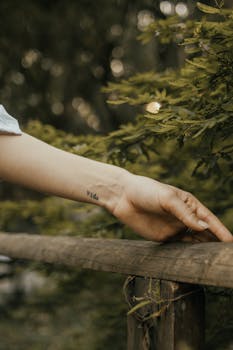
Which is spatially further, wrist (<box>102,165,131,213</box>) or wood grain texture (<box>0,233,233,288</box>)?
wrist (<box>102,165,131,213</box>)

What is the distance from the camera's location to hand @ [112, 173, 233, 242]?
1.48 m

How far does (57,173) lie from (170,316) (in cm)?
50

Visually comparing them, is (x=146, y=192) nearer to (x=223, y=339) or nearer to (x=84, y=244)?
(x=84, y=244)

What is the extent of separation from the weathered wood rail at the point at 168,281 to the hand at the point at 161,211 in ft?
0.18

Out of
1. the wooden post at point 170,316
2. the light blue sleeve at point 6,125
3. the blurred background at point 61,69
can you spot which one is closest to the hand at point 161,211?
the wooden post at point 170,316

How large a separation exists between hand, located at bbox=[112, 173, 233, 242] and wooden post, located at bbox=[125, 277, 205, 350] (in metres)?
0.15

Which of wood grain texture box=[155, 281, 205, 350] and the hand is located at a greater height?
the hand

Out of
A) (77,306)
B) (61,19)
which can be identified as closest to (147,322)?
(77,306)

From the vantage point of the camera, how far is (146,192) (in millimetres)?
1511

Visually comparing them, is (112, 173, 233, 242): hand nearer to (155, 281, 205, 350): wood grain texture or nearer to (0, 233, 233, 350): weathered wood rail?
(0, 233, 233, 350): weathered wood rail

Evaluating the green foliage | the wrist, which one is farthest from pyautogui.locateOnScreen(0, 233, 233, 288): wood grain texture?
the green foliage

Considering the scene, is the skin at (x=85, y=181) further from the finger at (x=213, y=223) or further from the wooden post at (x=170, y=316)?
the wooden post at (x=170, y=316)

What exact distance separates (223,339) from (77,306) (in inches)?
93.4

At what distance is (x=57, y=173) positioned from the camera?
1.62 meters
